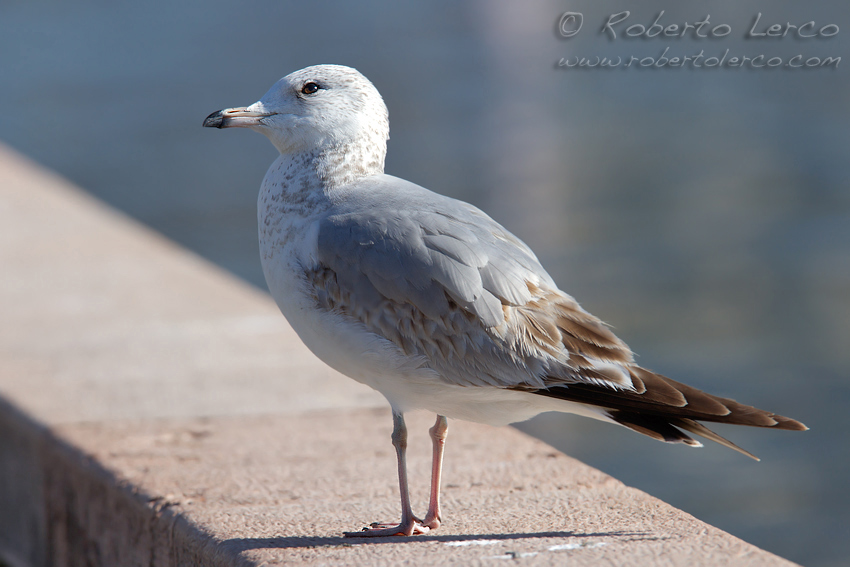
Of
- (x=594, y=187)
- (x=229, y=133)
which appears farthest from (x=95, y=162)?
(x=594, y=187)

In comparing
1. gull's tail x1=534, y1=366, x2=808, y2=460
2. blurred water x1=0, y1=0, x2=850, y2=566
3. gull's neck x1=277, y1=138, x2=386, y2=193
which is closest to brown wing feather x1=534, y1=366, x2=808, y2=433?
gull's tail x1=534, y1=366, x2=808, y2=460

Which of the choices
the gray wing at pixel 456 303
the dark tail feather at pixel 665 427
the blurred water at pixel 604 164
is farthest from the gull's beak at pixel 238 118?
the blurred water at pixel 604 164

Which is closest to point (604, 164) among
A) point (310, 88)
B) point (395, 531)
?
point (310, 88)

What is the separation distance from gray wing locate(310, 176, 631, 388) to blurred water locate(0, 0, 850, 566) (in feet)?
11.0

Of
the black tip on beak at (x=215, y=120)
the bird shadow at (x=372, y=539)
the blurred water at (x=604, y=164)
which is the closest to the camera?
the bird shadow at (x=372, y=539)

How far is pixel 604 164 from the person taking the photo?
12.2m

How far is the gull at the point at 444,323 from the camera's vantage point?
8.84 ft

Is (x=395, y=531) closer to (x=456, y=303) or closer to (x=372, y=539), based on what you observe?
(x=372, y=539)

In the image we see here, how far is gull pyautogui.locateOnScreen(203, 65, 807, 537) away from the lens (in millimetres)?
2695

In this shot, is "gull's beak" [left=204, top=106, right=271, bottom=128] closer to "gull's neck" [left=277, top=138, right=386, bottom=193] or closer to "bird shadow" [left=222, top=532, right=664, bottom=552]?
"gull's neck" [left=277, top=138, right=386, bottom=193]

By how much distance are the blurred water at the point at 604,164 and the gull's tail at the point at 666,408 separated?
3.34 metres

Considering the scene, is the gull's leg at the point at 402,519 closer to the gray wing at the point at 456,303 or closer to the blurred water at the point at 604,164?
the gray wing at the point at 456,303

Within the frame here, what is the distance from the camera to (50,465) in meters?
3.87

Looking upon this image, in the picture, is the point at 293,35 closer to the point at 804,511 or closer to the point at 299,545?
the point at 804,511
